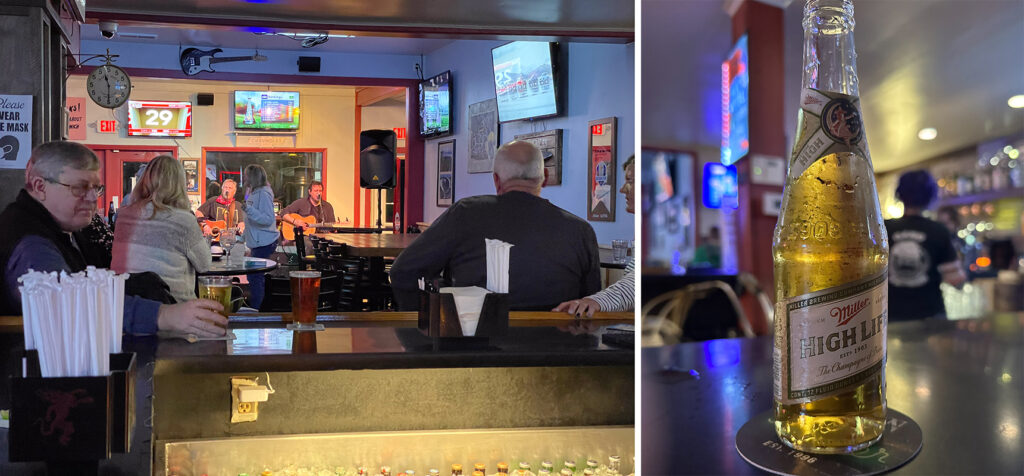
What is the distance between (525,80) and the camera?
220 inches

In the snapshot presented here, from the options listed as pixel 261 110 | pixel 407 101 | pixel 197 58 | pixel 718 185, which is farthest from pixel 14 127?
pixel 261 110

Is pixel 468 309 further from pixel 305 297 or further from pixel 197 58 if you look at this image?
pixel 197 58

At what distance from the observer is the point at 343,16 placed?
311cm

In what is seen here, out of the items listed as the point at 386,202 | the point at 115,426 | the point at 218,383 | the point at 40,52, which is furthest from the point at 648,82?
the point at 386,202

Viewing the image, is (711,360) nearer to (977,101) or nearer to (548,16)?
(977,101)

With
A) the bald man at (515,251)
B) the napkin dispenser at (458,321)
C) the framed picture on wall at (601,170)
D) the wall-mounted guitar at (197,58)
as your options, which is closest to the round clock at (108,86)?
the wall-mounted guitar at (197,58)

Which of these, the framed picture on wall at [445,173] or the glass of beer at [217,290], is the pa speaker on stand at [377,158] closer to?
the framed picture on wall at [445,173]

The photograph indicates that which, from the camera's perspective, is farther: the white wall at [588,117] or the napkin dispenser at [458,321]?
the white wall at [588,117]

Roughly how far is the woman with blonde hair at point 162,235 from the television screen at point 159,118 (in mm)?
7013

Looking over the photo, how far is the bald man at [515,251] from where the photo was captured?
2227 millimetres

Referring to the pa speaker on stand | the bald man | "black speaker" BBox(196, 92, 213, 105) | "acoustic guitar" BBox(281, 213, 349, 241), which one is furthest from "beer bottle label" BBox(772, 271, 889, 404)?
"black speaker" BBox(196, 92, 213, 105)

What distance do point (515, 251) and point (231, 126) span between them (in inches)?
316

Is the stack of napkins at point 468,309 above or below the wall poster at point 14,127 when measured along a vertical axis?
below

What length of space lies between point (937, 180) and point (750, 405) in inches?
10.7
